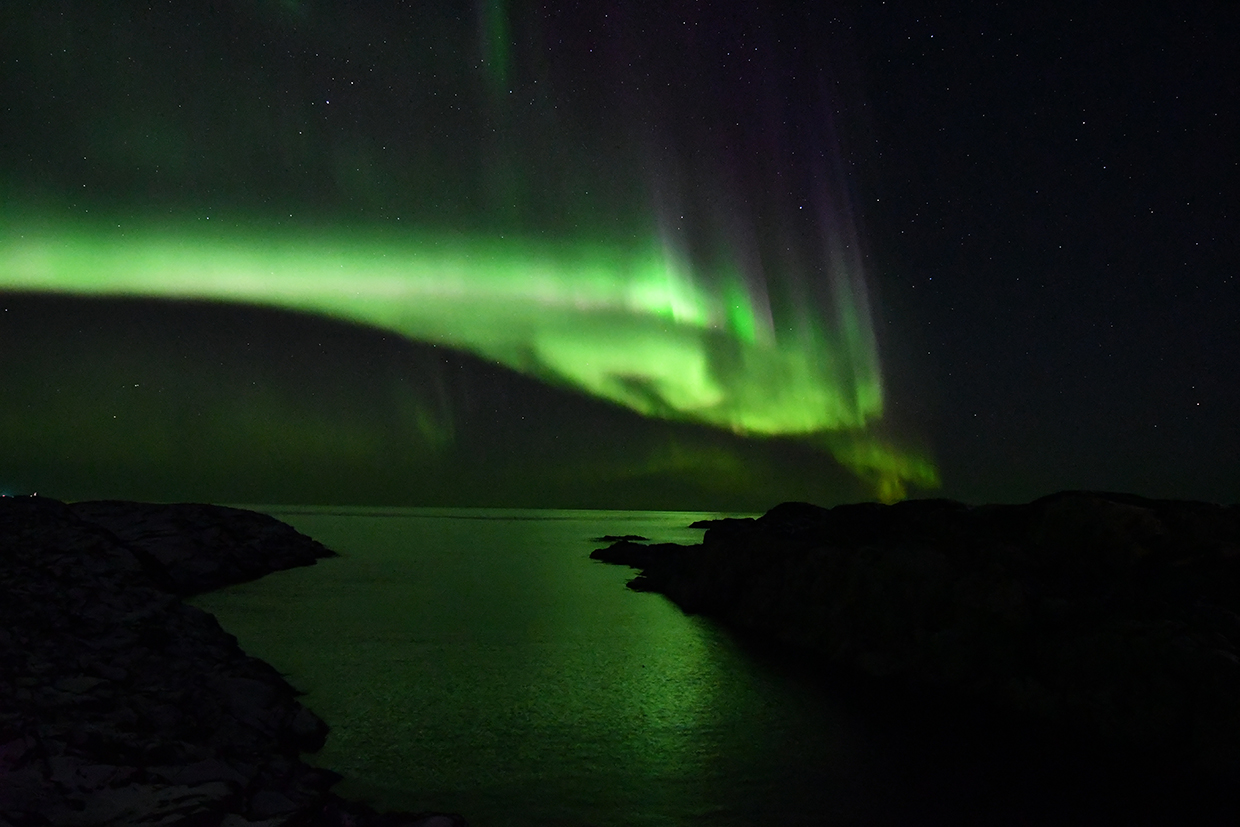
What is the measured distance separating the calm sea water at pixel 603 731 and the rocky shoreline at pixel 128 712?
2.01m

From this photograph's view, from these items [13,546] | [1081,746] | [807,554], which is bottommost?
[1081,746]

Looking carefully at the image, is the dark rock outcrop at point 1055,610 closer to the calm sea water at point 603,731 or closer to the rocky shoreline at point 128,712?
the calm sea water at point 603,731

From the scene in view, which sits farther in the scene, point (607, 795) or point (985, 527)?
point (985, 527)

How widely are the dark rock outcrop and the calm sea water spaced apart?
8.26 feet

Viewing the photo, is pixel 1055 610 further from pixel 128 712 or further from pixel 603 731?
pixel 128 712

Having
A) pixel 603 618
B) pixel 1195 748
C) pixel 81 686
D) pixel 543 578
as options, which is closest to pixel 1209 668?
pixel 1195 748

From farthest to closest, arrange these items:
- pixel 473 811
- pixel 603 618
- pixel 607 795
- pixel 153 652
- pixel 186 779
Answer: pixel 603 618 → pixel 153 652 → pixel 607 795 → pixel 473 811 → pixel 186 779

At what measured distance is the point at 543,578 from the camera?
59.6 meters

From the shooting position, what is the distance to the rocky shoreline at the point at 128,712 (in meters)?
8.97

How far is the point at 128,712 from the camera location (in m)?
11.8

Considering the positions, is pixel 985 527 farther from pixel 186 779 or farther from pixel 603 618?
pixel 186 779

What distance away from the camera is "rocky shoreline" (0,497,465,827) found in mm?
8969

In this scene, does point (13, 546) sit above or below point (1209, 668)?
above

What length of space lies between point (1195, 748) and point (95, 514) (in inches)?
2327
